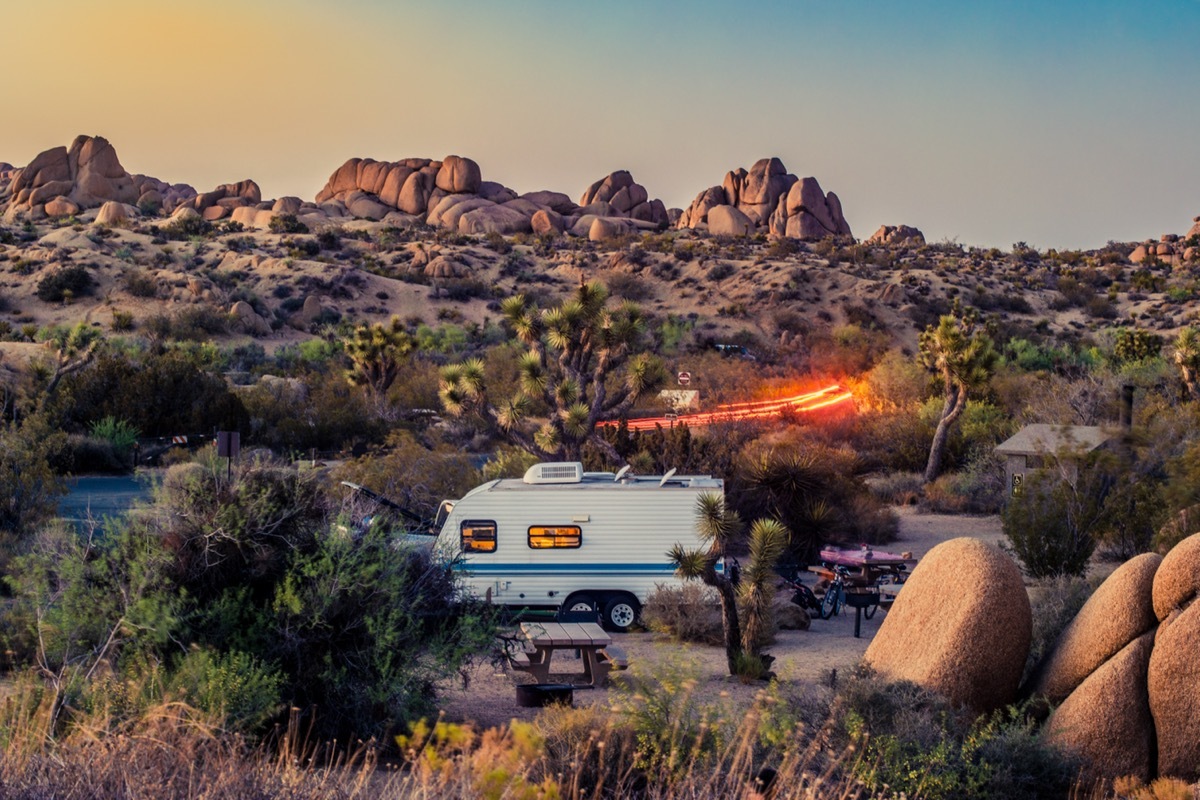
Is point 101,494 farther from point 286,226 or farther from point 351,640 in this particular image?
point 286,226

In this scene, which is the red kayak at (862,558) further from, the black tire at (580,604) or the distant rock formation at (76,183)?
the distant rock formation at (76,183)

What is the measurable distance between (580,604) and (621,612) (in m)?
0.52

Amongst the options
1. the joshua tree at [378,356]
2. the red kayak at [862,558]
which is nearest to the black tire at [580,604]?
the red kayak at [862,558]

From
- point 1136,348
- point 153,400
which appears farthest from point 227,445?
point 1136,348

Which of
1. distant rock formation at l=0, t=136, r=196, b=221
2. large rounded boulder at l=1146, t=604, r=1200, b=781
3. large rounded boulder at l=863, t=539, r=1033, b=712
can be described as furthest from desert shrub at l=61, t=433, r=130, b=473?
distant rock formation at l=0, t=136, r=196, b=221

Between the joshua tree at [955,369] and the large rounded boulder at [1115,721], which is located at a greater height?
the joshua tree at [955,369]

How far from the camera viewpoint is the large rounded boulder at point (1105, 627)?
8.41 meters

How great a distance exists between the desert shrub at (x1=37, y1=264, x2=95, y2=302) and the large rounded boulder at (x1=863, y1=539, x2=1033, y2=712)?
189 feet

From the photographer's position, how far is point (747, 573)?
12625mm

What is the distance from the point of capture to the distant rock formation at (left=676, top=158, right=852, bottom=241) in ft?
309

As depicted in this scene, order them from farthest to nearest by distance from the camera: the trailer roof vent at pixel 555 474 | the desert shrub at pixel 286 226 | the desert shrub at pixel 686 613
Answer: the desert shrub at pixel 286 226, the trailer roof vent at pixel 555 474, the desert shrub at pixel 686 613

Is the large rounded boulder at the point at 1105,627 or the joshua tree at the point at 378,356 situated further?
the joshua tree at the point at 378,356

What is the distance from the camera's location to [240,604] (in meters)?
8.52

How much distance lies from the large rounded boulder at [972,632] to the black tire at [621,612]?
20.0ft
